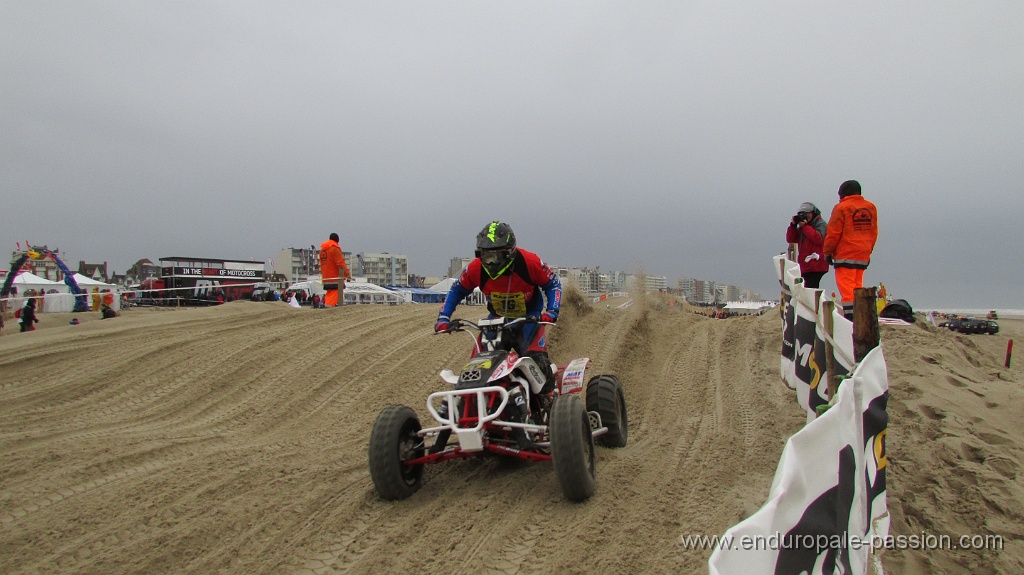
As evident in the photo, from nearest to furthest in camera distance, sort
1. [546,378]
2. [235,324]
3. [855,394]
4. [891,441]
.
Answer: [855,394]
[891,441]
[546,378]
[235,324]

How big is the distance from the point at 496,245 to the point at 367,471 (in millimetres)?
2281

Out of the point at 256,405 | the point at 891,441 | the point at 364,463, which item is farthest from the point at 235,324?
the point at 891,441

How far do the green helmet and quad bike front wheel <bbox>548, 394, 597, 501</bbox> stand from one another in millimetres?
1641

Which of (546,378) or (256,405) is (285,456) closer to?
(256,405)

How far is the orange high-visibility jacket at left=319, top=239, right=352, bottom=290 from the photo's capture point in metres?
13.5

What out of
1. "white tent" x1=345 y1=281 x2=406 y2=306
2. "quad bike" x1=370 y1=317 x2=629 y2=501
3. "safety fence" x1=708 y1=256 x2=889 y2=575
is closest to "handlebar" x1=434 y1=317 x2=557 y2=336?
"quad bike" x1=370 y1=317 x2=629 y2=501

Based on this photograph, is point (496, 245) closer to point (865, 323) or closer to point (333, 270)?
point (865, 323)

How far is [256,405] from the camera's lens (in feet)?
23.3

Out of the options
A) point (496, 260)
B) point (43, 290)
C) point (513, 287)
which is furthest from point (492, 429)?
point (43, 290)

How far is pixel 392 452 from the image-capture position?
3941 mm

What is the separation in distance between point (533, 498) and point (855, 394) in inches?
94.0

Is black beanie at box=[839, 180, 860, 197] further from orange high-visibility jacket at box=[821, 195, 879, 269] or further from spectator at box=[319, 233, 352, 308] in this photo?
spectator at box=[319, 233, 352, 308]

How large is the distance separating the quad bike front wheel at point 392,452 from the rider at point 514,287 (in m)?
1.05

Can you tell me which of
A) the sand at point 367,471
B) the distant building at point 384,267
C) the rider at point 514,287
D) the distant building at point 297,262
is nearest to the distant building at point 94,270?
the distant building at point 297,262
